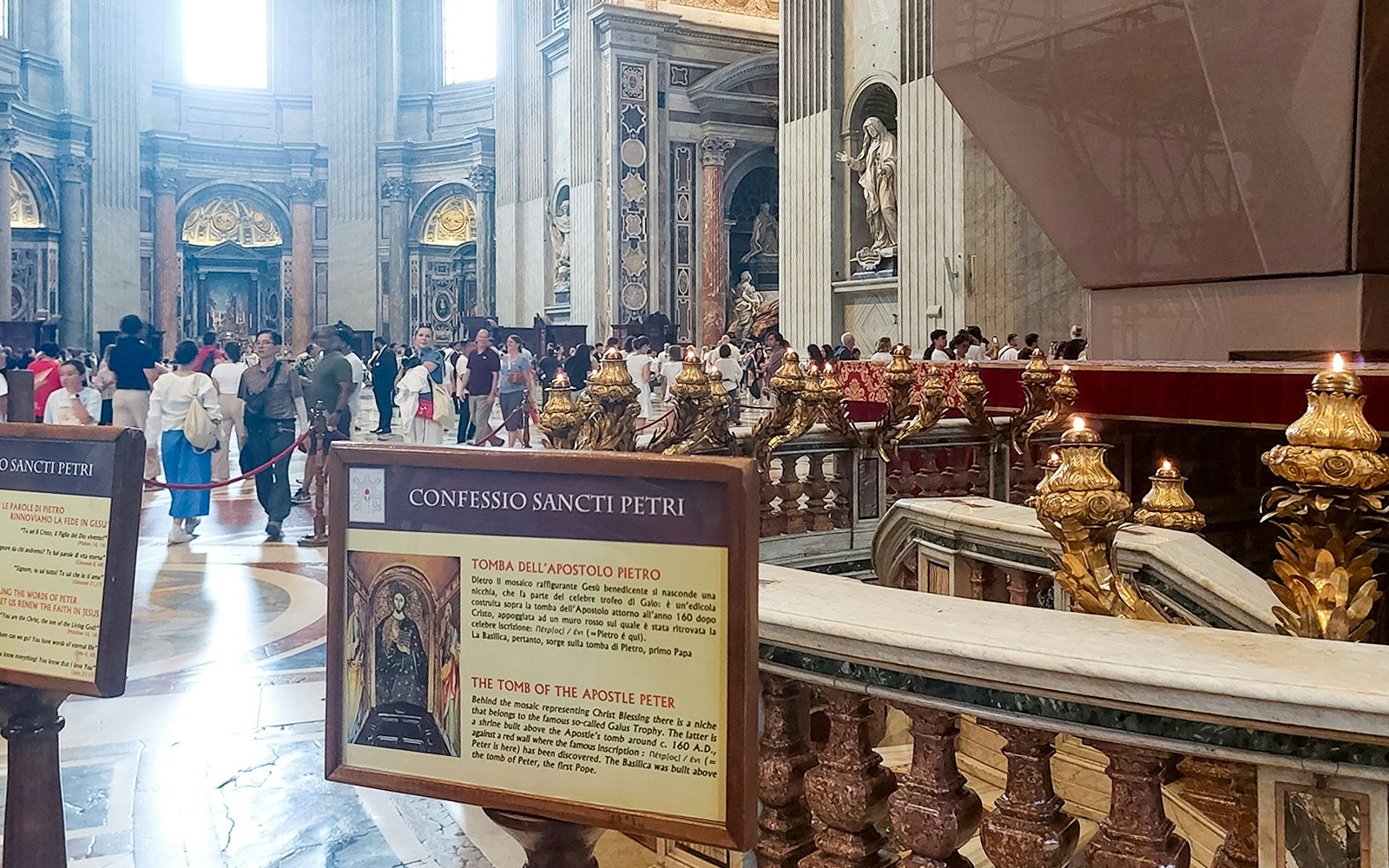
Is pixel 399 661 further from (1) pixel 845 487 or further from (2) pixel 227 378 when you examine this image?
(2) pixel 227 378

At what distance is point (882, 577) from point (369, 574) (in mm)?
3075

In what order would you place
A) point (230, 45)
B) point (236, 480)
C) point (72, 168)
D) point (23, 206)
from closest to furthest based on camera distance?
point (236, 480) → point (23, 206) → point (72, 168) → point (230, 45)

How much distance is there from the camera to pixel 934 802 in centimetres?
168

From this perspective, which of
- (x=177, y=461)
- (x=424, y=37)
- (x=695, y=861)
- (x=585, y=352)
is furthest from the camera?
(x=424, y=37)

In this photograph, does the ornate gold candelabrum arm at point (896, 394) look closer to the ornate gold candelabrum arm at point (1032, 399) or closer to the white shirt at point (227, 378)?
the ornate gold candelabrum arm at point (1032, 399)

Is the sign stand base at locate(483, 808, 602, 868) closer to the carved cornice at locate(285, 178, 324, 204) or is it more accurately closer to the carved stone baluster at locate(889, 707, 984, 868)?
the carved stone baluster at locate(889, 707, 984, 868)

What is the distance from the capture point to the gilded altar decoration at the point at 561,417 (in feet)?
14.3

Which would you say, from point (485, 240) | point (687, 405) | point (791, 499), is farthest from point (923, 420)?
point (485, 240)

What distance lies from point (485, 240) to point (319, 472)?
21.7 meters

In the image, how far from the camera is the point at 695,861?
7.96 feet

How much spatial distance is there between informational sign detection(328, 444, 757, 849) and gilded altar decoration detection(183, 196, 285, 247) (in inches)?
1283

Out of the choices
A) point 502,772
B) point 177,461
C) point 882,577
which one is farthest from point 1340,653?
point 177,461

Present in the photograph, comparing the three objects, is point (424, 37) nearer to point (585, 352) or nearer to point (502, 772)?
point (585, 352)

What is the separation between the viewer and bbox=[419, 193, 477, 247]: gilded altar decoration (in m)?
31.4
